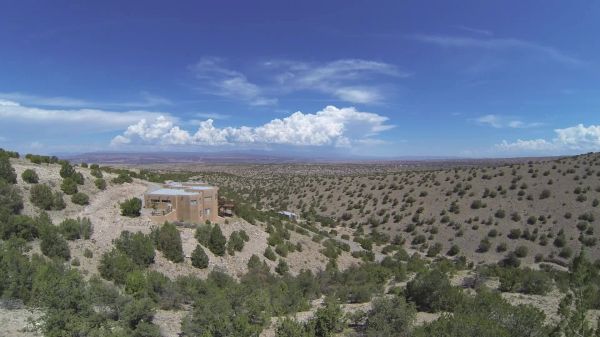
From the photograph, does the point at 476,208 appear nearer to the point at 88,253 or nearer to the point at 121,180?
the point at 121,180

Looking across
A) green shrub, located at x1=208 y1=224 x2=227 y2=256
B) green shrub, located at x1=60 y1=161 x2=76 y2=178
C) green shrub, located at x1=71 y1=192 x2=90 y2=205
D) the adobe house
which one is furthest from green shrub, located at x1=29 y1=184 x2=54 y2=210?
green shrub, located at x1=208 y1=224 x2=227 y2=256

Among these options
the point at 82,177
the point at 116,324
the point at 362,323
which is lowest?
the point at 362,323

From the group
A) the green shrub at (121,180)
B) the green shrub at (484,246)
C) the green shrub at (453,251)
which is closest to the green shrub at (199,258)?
the green shrub at (121,180)

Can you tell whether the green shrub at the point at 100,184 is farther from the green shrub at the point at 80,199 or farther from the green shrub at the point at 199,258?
the green shrub at the point at 199,258

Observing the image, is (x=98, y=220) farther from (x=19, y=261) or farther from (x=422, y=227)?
(x=422, y=227)

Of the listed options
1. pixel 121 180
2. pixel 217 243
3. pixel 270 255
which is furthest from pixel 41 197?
pixel 270 255

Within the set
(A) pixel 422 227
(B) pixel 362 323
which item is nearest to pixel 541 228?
(A) pixel 422 227
